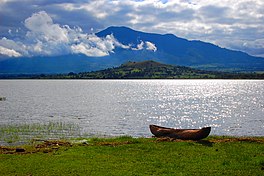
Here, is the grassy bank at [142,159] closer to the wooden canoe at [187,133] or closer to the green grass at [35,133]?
the wooden canoe at [187,133]

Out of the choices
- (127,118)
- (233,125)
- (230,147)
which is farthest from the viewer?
(127,118)

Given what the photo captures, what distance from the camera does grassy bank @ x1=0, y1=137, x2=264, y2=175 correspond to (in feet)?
79.5

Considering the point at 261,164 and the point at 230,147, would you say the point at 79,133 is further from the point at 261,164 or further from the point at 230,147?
the point at 261,164

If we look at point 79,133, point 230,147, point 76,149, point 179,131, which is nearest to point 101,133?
point 79,133

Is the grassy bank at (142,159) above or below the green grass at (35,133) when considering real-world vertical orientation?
above

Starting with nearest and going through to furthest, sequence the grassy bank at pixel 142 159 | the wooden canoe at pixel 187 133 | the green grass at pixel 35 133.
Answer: the grassy bank at pixel 142 159
the wooden canoe at pixel 187 133
the green grass at pixel 35 133

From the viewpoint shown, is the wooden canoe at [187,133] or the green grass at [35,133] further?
the green grass at [35,133]

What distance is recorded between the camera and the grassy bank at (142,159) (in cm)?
2423

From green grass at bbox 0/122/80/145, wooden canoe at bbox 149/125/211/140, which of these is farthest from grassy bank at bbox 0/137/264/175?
green grass at bbox 0/122/80/145

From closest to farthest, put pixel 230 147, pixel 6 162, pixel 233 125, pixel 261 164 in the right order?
pixel 261 164 → pixel 6 162 → pixel 230 147 → pixel 233 125

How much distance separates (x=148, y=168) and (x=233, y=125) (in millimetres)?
54294

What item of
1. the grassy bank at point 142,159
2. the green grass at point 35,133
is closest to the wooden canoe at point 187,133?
the grassy bank at point 142,159

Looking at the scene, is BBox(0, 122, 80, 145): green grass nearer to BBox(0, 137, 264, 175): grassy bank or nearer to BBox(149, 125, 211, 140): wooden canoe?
BBox(0, 137, 264, 175): grassy bank

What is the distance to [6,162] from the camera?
27.9 m
